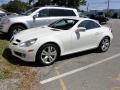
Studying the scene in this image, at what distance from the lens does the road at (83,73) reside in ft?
23.4

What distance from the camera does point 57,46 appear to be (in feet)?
30.6

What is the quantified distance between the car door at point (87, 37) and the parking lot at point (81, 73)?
1.34ft

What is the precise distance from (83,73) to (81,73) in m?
0.06

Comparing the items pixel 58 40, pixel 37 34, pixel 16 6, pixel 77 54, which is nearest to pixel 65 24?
pixel 77 54

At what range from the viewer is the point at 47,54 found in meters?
9.08

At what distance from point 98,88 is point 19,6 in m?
67.6

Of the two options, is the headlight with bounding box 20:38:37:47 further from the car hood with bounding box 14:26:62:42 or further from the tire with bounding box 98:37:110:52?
the tire with bounding box 98:37:110:52

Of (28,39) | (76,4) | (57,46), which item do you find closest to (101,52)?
(57,46)

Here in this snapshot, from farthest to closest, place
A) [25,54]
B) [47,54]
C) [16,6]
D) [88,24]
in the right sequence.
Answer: [16,6] → [88,24] → [47,54] → [25,54]

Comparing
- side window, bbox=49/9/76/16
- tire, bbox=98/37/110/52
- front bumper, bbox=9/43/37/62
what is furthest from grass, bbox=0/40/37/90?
side window, bbox=49/9/76/16

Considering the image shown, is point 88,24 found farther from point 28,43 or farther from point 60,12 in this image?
point 60,12

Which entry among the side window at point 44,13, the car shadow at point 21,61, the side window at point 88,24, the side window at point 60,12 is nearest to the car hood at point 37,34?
the car shadow at point 21,61

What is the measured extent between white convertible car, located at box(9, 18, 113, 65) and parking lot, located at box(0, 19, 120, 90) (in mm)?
332

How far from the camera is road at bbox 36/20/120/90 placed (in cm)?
714
